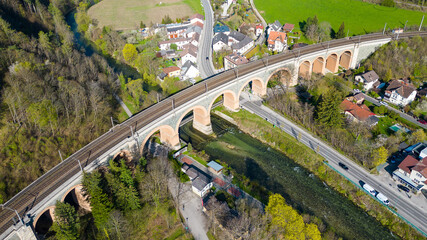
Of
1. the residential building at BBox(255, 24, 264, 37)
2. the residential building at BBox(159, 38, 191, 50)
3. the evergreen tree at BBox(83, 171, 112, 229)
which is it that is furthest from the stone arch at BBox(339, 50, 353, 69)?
the evergreen tree at BBox(83, 171, 112, 229)

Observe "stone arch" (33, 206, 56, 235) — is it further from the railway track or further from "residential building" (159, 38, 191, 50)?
"residential building" (159, 38, 191, 50)

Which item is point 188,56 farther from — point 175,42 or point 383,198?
point 383,198

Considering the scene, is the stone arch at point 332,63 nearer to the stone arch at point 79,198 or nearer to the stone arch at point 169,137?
the stone arch at point 169,137

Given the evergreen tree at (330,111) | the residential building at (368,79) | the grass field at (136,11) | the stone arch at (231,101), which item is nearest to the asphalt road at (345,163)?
the stone arch at (231,101)

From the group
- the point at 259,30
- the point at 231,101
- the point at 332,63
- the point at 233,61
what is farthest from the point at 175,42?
the point at 332,63

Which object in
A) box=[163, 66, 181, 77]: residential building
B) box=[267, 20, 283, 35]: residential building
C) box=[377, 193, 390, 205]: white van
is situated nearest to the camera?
box=[377, 193, 390, 205]: white van

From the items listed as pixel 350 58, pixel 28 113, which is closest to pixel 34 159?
pixel 28 113
